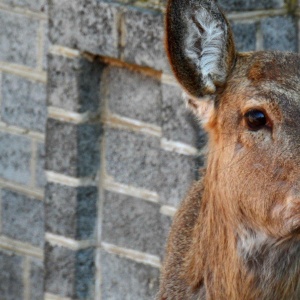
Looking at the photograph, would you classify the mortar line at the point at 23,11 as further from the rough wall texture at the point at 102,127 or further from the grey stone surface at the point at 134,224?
the grey stone surface at the point at 134,224

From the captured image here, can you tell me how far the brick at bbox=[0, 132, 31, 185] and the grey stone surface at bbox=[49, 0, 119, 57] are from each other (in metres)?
1.13

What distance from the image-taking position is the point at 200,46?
549cm

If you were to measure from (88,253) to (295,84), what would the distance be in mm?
2886

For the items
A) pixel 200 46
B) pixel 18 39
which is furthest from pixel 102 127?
pixel 200 46

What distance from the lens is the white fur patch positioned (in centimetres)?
545

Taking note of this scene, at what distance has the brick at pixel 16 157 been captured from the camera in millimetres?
8336

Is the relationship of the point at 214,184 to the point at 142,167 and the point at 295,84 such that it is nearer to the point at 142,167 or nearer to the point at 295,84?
the point at 295,84

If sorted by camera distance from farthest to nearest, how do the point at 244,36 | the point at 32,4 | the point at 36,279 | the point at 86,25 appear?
1. the point at 36,279
2. the point at 32,4
3. the point at 86,25
4. the point at 244,36

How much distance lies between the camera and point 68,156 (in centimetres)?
752

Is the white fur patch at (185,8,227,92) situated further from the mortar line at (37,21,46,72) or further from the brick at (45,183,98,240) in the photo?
the mortar line at (37,21,46,72)

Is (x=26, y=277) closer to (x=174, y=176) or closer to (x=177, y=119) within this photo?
(x=174, y=176)

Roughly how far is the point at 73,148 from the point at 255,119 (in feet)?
8.03

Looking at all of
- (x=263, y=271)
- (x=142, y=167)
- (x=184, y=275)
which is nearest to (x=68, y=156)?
(x=142, y=167)

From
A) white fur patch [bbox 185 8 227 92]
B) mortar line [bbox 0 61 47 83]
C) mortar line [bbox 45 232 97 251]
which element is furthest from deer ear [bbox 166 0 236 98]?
mortar line [bbox 0 61 47 83]
